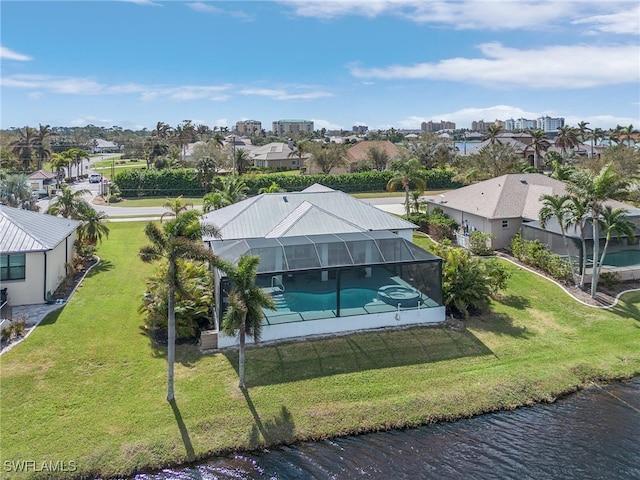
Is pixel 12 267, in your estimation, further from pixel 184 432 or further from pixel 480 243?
pixel 480 243

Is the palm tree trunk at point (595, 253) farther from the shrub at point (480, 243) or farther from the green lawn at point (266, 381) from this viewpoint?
the shrub at point (480, 243)

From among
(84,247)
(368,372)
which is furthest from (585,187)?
(84,247)

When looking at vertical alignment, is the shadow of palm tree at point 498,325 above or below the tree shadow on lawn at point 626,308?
below

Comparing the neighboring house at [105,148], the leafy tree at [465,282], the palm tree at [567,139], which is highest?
the neighboring house at [105,148]

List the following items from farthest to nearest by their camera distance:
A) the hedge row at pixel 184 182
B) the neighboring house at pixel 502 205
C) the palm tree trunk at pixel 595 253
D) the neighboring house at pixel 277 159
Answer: the neighboring house at pixel 277 159 → the hedge row at pixel 184 182 → the neighboring house at pixel 502 205 → the palm tree trunk at pixel 595 253

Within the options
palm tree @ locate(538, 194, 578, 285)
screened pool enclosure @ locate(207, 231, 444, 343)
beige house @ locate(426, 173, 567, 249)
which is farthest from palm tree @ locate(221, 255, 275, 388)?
beige house @ locate(426, 173, 567, 249)

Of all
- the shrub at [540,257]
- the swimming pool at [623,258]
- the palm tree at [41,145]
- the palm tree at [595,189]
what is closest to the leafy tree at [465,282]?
the palm tree at [595,189]

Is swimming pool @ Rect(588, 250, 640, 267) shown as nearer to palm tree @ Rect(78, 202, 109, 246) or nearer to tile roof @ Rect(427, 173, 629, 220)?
tile roof @ Rect(427, 173, 629, 220)
